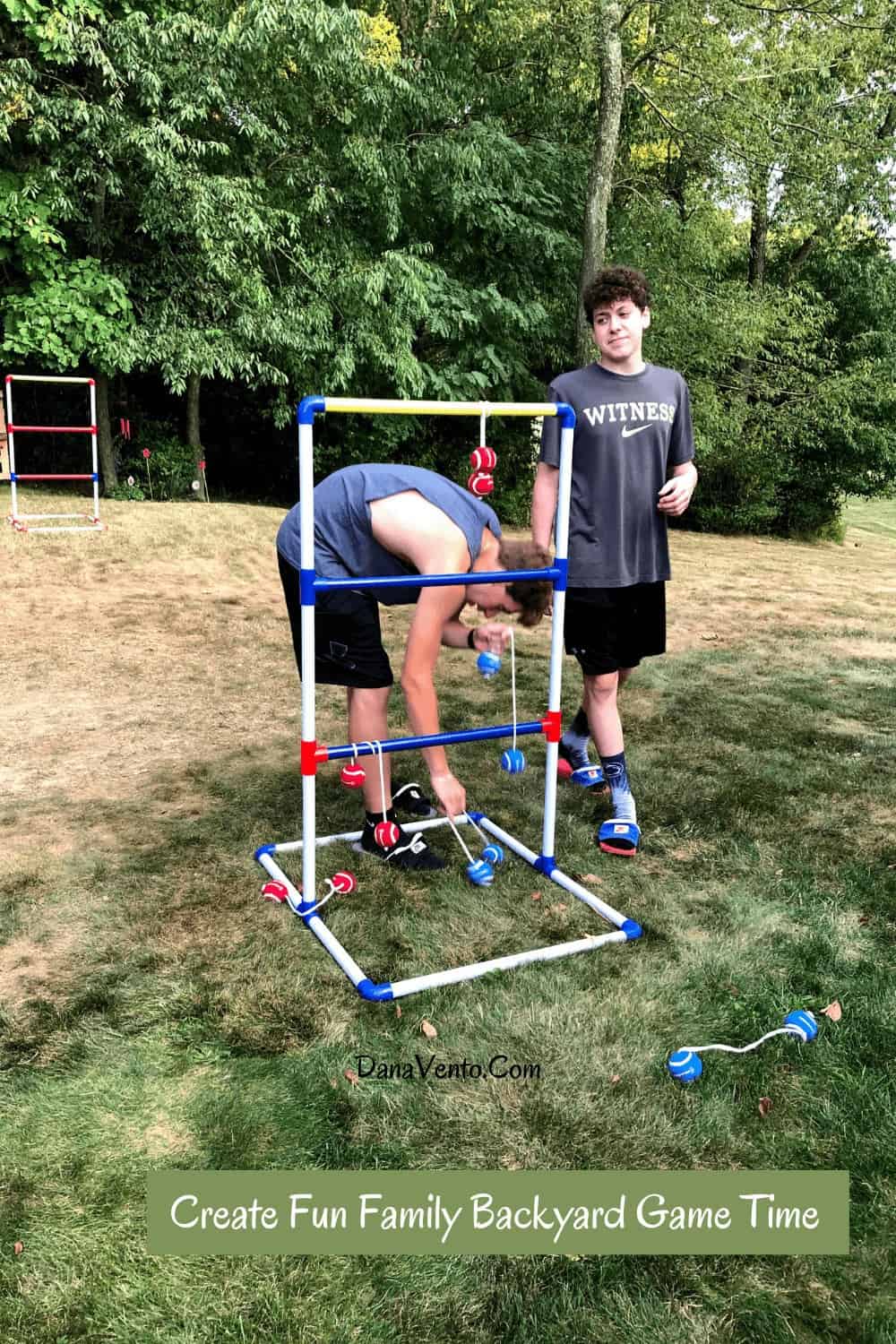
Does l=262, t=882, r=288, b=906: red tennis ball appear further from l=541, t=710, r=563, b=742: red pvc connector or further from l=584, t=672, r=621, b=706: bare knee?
l=584, t=672, r=621, b=706: bare knee

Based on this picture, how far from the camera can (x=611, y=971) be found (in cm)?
274

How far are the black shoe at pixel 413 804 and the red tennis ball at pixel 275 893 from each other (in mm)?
766

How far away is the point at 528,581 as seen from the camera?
3102mm

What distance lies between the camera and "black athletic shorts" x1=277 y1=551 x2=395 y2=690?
3.05 meters

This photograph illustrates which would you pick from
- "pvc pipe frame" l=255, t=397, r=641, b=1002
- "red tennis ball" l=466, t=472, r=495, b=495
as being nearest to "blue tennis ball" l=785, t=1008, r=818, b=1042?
"pvc pipe frame" l=255, t=397, r=641, b=1002

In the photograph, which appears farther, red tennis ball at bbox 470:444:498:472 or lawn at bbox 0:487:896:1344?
red tennis ball at bbox 470:444:498:472

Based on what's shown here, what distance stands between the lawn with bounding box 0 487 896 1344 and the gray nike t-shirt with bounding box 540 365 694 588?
100 cm

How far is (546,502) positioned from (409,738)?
1.01m

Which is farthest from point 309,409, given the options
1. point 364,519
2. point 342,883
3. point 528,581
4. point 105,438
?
point 105,438

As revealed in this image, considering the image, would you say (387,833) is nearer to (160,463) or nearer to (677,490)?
(677,490)

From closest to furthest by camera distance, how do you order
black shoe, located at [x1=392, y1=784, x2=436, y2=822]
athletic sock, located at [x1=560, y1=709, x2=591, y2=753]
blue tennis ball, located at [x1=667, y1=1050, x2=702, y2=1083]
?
1. blue tennis ball, located at [x1=667, y1=1050, x2=702, y2=1083]
2. black shoe, located at [x1=392, y1=784, x2=436, y2=822]
3. athletic sock, located at [x1=560, y1=709, x2=591, y2=753]

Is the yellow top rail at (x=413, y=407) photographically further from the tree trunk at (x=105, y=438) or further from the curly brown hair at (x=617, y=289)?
the tree trunk at (x=105, y=438)

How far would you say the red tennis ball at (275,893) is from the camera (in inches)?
120

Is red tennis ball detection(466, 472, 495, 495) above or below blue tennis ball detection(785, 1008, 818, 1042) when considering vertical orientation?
above
